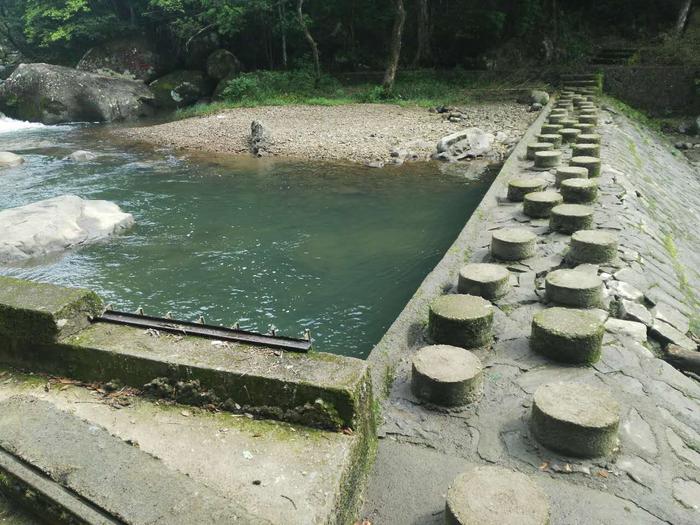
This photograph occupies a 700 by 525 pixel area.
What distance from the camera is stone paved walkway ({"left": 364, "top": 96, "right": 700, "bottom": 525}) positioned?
290 centimetres

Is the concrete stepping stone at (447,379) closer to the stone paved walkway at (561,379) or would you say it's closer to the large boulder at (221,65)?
the stone paved walkway at (561,379)

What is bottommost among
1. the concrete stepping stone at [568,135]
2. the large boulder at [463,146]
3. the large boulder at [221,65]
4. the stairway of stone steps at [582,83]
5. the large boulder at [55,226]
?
the large boulder at [55,226]

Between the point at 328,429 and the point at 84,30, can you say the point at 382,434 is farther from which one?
the point at 84,30

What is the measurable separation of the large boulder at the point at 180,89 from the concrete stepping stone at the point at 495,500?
26.3m

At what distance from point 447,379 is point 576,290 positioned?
164cm

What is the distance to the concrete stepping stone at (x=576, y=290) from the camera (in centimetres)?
448

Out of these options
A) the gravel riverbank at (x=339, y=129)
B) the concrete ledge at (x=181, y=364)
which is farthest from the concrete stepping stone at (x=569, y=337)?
the gravel riverbank at (x=339, y=129)

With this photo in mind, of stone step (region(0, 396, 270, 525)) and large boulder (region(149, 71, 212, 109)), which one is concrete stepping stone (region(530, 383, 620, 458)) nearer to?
stone step (region(0, 396, 270, 525))

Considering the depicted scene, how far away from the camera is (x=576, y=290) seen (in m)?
4.48

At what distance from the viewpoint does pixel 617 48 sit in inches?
854

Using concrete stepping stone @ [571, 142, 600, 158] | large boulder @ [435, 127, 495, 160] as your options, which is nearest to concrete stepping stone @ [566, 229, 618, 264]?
concrete stepping stone @ [571, 142, 600, 158]

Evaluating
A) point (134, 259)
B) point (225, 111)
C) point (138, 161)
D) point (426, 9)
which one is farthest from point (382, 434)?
point (426, 9)

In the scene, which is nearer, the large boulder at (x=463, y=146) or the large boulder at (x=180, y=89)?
the large boulder at (x=463, y=146)

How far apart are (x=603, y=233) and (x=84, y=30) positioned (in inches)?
1187
